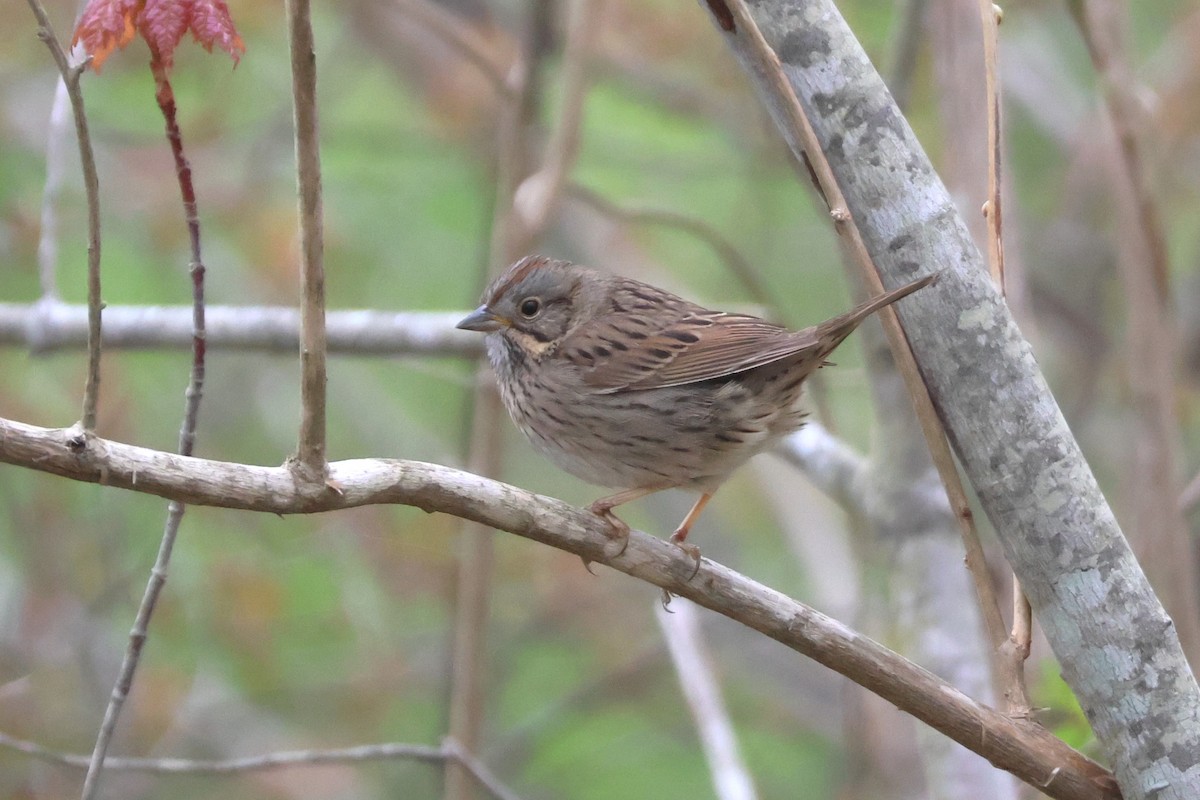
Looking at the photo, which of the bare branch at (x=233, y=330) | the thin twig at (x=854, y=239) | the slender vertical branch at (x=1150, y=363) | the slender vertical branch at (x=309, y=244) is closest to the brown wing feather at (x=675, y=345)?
the bare branch at (x=233, y=330)

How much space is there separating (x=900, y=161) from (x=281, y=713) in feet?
15.8

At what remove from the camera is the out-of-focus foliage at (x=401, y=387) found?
5586 mm

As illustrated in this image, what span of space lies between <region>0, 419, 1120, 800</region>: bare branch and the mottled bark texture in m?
0.13

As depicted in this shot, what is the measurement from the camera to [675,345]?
3.75 meters

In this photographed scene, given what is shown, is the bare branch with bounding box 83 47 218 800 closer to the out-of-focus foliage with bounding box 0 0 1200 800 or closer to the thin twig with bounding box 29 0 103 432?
the thin twig with bounding box 29 0 103 432

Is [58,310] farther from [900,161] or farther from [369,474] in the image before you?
[900,161]

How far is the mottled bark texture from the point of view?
2230mm

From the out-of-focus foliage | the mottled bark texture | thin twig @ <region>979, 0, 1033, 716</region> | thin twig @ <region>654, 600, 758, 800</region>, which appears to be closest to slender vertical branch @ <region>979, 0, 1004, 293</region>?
thin twig @ <region>979, 0, 1033, 716</region>

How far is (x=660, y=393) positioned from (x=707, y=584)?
1268 mm

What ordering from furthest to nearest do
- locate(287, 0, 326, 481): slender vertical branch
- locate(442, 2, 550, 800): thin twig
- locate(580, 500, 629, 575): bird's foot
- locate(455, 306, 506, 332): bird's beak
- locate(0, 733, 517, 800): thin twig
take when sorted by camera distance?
locate(442, 2, 550, 800): thin twig
locate(455, 306, 506, 332): bird's beak
locate(0, 733, 517, 800): thin twig
locate(580, 500, 629, 575): bird's foot
locate(287, 0, 326, 481): slender vertical branch

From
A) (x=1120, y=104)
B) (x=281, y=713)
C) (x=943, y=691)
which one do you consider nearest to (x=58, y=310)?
(x=281, y=713)

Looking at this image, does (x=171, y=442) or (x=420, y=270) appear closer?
(x=171, y=442)

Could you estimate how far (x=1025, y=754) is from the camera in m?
2.32

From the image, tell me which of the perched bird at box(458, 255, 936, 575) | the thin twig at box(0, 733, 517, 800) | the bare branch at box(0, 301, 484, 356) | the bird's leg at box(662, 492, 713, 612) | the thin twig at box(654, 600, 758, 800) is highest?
the bare branch at box(0, 301, 484, 356)
